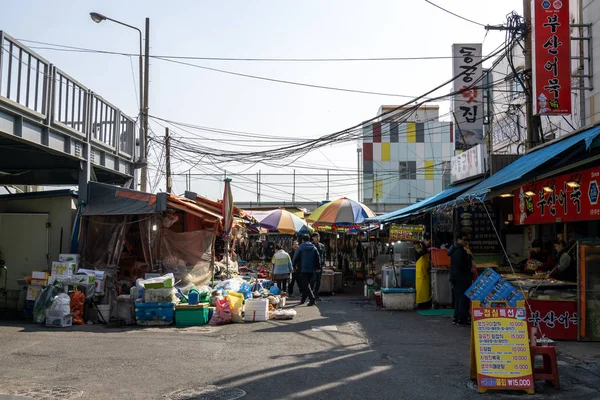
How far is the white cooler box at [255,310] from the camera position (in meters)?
12.9

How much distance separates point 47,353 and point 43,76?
254 inches

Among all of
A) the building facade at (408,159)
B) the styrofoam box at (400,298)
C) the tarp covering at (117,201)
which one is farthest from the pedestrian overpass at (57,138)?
the building facade at (408,159)

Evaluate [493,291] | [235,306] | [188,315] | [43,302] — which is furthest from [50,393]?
[235,306]

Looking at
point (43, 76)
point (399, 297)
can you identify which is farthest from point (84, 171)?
point (399, 297)

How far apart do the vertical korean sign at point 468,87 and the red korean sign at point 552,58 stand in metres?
3.45

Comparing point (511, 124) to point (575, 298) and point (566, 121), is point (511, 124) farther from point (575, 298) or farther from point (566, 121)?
point (575, 298)

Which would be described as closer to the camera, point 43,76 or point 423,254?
point 43,76

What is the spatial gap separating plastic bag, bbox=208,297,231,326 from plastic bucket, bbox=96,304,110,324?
92.2 inches

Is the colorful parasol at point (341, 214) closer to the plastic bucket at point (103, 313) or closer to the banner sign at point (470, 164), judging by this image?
the banner sign at point (470, 164)

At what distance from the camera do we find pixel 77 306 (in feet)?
40.8

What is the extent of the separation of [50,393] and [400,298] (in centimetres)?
997

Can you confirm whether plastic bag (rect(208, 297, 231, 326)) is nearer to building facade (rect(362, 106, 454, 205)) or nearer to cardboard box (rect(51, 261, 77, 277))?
cardboard box (rect(51, 261, 77, 277))

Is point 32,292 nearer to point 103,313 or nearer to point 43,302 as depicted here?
point 43,302

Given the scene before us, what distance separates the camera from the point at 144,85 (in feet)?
65.9
